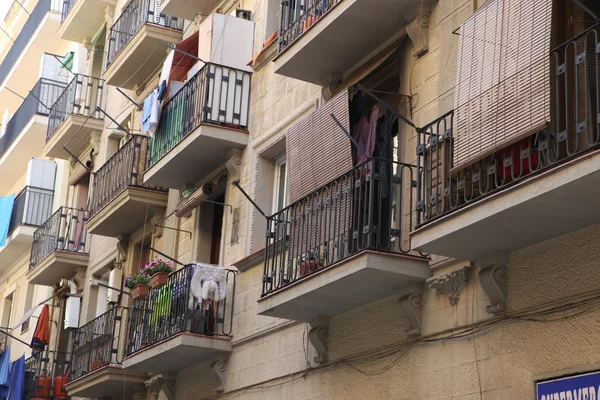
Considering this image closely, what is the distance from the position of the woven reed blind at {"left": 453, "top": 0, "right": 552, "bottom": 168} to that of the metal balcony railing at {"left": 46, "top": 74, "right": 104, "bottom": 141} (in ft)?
54.4

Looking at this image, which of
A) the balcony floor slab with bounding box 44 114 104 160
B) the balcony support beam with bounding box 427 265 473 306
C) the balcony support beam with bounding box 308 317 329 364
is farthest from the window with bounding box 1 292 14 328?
the balcony support beam with bounding box 427 265 473 306

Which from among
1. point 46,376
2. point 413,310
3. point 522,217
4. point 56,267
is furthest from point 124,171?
point 522,217

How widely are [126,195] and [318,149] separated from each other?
752 centimetres

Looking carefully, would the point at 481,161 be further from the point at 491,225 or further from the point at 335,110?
the point at 335,110

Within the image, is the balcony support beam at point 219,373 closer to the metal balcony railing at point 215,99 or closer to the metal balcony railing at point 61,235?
the metal balcony railing at point 215,99

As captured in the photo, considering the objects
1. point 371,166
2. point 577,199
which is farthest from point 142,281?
point 577,199

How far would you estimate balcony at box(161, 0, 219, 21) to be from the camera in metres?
19.1

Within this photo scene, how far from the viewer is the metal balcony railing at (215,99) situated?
16562 millimetres

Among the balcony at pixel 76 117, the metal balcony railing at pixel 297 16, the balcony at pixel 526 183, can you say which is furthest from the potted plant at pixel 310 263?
the balcony at pixel 76 117

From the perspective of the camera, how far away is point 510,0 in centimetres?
984

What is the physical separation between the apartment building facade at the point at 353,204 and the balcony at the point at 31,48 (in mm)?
8743

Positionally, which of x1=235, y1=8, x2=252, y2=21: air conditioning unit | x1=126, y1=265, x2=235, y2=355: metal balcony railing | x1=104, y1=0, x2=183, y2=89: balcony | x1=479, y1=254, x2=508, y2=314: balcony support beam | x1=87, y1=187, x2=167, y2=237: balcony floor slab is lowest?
x1=479, y1=254, x2=508, y2=314: balcony support beam

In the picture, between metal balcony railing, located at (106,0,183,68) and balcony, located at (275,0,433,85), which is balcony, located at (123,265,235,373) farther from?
metal balcony railing, located at (106,0,183,68)

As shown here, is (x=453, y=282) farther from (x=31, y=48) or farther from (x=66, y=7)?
(x=31, y=48)
